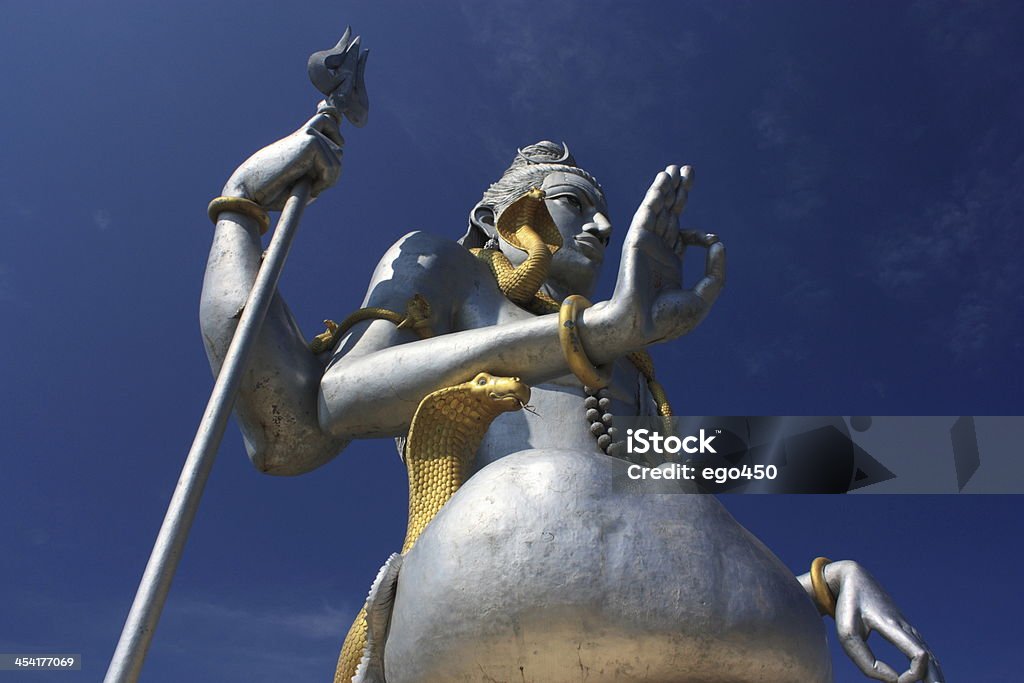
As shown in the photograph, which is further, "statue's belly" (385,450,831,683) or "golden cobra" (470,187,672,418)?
"golden cobra" (470,187,672,418)

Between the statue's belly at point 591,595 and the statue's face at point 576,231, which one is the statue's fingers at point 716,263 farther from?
the statue's face at point 576,231

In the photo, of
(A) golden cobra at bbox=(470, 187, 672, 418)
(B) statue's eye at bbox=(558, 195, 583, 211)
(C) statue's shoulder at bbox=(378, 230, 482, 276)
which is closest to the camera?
(C) statue's shoulder at bbox=(378, 230, 482, 276)

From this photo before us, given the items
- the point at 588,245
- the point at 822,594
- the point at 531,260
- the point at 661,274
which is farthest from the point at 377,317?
the point at 822,594

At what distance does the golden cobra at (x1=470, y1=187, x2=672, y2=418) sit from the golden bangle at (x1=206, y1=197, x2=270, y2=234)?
4.43ft

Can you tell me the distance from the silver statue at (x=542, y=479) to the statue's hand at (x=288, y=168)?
10 mm

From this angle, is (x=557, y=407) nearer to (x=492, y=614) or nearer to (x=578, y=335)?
(x=578, y=335)

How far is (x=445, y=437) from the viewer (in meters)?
4.31

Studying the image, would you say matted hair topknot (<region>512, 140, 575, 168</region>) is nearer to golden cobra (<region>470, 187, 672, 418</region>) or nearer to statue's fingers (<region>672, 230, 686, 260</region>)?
golden cobra (<region>470, 187, 672, 418</region>)

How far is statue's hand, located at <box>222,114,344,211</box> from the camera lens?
16.5 feet

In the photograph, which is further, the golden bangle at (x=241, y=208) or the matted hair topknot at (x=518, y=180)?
the matted hair topknot at (x=518, y=180)

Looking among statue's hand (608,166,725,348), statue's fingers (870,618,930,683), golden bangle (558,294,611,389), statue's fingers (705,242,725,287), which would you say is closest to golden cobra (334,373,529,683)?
golden bangle (558,294,611,389)

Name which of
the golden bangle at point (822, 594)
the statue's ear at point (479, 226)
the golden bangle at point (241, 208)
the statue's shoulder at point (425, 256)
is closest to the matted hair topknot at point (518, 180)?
the statue's ear at point (479, 226)

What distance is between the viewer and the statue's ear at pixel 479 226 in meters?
6.39

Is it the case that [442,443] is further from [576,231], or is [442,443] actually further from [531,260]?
[576,231]
